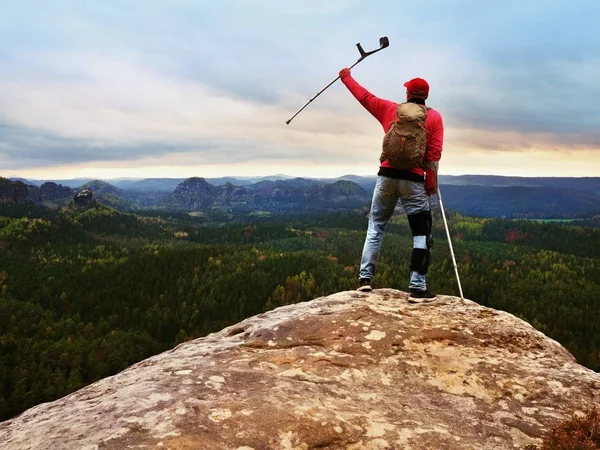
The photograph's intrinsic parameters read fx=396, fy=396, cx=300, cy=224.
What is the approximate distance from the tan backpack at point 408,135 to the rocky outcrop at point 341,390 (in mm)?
4239

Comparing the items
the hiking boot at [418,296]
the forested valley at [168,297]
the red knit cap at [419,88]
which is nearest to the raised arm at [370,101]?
the red knit cap at [419,88]

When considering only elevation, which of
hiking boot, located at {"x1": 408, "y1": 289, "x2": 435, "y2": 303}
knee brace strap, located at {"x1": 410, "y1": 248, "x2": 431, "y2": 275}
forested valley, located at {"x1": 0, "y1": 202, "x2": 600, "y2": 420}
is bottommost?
forested valley, located at {"x1": 0, "y1": 202, "x2": 600, "y2": 420}

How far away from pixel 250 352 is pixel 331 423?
3386 mm

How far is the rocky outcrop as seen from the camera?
5.98 m

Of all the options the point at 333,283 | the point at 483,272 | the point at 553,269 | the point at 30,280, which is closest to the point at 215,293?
the point at 333,283

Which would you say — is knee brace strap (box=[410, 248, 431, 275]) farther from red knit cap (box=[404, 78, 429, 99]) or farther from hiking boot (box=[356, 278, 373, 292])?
red knit cap (box=[404, 78, 429, 99])

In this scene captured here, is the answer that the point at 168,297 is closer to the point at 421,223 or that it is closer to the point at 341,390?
the point at 421,223

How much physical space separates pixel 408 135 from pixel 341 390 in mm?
6247

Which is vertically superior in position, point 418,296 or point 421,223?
point 421,223

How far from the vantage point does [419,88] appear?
34.4ft

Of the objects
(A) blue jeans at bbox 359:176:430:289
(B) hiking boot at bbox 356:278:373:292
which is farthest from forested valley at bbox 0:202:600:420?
(A) blue jeans at bbox 359:176:430:289

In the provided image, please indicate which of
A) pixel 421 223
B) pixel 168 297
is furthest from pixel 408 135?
pixel 168 297

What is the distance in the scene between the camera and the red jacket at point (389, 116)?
34.7ft

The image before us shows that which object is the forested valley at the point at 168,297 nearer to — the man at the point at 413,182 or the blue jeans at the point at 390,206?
the blue jeans at the point at 390,206
